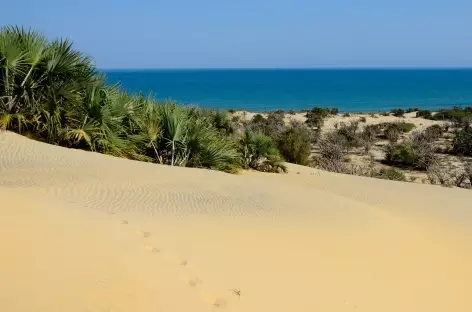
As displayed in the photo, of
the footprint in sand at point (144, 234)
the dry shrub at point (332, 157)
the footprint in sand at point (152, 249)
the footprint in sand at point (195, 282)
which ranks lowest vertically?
the dry shrub at point (332, 157)

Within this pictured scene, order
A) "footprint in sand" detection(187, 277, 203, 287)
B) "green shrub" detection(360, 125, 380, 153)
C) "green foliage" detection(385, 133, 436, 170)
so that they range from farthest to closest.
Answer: "green shrub" detection(360, 125, 380, 153) < "green foliage" detection(385, 133, 436, 170) < "footprint in sand" detection(187, 277, 203, 287)

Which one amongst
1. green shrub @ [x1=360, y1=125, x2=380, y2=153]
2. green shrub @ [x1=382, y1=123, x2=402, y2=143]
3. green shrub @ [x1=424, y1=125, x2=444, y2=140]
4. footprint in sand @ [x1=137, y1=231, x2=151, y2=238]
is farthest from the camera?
green shrub @ [x1=424, y1=125, x2=444, y2=140]

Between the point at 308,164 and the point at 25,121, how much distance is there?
8.96 meters

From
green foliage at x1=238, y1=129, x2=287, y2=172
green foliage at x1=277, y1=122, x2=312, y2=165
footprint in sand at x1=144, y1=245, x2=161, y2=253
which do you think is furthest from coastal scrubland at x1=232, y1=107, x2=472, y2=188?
footprint in sand at x1=144, y1=245, x2=161, y2=253

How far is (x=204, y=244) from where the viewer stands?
19.5ft

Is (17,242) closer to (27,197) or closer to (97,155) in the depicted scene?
(27,197)

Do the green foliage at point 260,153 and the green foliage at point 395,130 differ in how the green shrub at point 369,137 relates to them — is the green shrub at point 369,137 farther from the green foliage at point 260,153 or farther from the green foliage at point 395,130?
the green foliage at point 260,153

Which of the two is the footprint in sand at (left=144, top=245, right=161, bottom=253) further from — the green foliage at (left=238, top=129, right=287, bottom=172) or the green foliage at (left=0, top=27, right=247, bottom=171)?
the green foliage at (left=238, top=129, right=287, bottom=172)

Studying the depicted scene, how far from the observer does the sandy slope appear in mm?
4297

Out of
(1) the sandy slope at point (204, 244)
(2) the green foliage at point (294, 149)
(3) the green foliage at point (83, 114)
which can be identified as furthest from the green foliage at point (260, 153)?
(2) the green foliage at point (294, 149)

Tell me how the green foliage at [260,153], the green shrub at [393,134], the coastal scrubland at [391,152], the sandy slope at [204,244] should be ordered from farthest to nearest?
the green shrub at [393,134]
the coastal scrubland at [391,152]
the green foliage at [260,153]
the sandy slope at [204,244]

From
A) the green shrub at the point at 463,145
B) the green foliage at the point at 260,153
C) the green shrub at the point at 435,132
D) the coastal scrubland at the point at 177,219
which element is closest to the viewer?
the coastal scrubland at the point at 177,219

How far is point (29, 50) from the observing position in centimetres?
1205

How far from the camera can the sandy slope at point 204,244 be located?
4.30 metres
